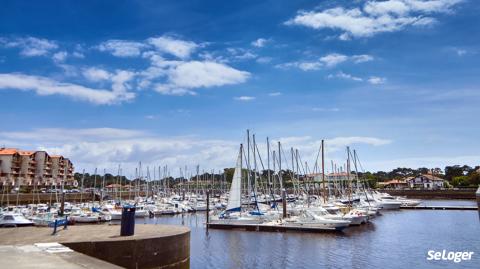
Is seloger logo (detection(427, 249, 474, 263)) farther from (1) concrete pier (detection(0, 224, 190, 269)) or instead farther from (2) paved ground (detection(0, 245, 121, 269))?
(2) paved ground (detection(0, 245, 121, 269))

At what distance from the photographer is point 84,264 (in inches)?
428

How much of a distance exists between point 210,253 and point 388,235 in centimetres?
1946

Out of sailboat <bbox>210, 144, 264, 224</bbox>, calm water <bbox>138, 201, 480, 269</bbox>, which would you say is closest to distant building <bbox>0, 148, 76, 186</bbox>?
sailboat <bbox>210, 144, 264, 224</bbox>

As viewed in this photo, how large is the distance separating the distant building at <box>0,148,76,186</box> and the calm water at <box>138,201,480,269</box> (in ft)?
250

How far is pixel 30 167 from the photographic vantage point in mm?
111062

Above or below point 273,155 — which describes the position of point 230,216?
below

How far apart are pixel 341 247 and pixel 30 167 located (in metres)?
107

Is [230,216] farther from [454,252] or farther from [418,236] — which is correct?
[454,252]

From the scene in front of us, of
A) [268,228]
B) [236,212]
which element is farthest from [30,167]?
[268,228]

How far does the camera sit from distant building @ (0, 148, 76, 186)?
331 feet

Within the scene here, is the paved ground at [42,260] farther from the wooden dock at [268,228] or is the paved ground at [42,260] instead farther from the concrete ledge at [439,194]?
the concrete ledge at [439,194]

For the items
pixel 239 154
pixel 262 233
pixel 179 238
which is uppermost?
pixel 239 154

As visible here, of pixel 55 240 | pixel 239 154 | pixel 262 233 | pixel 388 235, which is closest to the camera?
pixel 55 240

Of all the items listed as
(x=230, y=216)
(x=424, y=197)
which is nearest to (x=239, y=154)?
(x=230, y=216)
